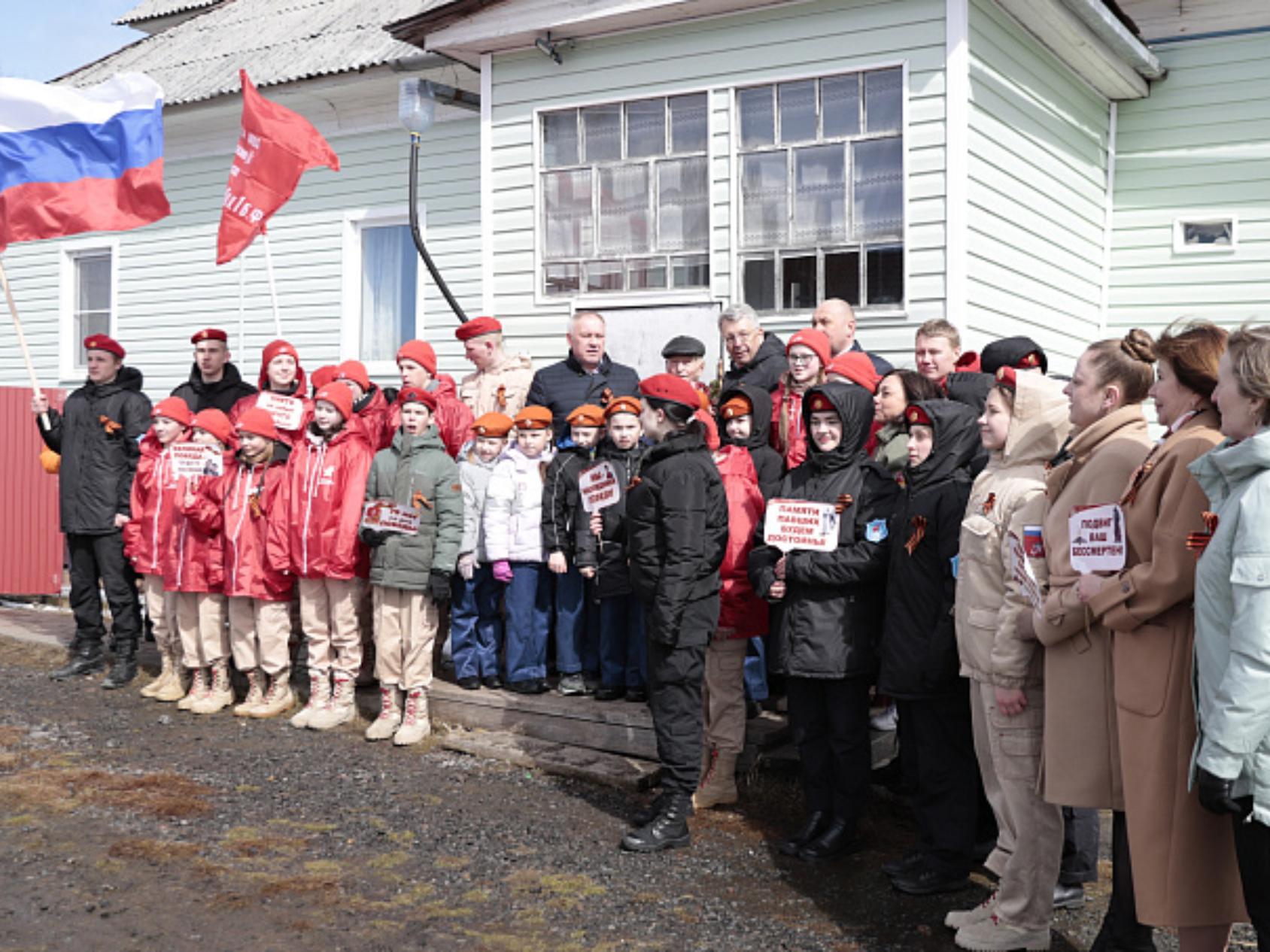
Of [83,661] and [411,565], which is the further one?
[83,661]

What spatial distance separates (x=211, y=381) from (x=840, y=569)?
561 cm

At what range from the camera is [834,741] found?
522 cm

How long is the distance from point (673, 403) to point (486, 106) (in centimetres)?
572

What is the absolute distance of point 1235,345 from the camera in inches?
122

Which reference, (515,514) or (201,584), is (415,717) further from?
(201,584)

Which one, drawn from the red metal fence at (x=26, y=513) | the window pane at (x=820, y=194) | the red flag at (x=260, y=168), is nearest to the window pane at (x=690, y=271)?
the window pane at (x=820, y=194)

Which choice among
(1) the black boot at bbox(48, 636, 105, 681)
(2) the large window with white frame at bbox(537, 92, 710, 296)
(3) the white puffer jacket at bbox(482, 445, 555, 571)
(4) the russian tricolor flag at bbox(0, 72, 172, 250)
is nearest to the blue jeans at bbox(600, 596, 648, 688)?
(3) the white puffer jacket at bbox(482, 445, 555, 571)

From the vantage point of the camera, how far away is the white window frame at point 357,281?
12.8 metres

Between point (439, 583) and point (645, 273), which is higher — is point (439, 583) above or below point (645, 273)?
below

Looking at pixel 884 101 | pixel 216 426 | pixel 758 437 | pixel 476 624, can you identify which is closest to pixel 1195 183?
pixel 884 101

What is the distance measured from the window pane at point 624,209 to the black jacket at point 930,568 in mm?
5221

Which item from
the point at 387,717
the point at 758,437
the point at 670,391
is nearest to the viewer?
the point at 670,391

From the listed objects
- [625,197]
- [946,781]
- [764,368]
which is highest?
[625,197]

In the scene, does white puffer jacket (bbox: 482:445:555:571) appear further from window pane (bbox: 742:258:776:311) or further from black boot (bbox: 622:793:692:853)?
window pane (bbox: 742:258:776:311)
